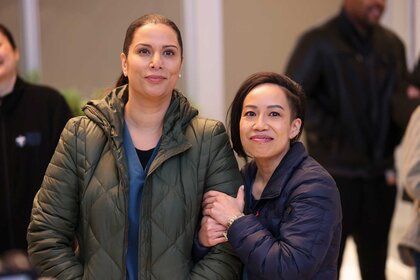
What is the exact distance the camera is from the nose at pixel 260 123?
220cm

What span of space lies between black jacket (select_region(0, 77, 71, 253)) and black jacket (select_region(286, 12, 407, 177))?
1477mm

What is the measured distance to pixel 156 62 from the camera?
2.20 metres

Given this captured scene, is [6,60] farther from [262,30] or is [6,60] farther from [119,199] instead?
[262,30]

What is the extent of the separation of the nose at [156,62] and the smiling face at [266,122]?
0.28 metres

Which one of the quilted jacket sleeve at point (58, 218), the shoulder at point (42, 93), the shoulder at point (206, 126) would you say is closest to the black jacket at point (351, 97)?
the shoulder at point (42, 93)

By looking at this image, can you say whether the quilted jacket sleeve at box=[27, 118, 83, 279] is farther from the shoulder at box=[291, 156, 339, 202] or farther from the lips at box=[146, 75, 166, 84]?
the shoulder at box=[291, 156, 339, 202]

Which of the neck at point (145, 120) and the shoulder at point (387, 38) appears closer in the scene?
the neck at point (145, 120)

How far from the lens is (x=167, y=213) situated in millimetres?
2191

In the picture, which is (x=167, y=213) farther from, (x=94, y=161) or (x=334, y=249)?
(x=334, y=249)

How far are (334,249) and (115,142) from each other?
711mm

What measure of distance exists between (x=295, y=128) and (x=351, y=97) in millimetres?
1932

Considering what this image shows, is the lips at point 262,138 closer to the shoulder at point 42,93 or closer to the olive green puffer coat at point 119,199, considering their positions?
the olive green puffer coat at point 119,199

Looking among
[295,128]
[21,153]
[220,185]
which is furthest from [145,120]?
[21,153]

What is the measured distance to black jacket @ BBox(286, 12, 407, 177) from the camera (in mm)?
4152
